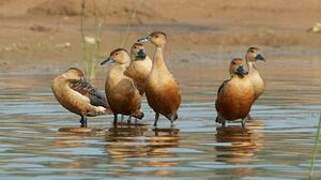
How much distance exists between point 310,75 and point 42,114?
732 cm

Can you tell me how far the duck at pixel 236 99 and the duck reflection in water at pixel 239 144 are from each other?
15 cm

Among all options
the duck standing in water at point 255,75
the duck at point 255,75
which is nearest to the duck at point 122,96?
the duck standing in water at point 255,75

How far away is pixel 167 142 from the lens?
12.9 metres

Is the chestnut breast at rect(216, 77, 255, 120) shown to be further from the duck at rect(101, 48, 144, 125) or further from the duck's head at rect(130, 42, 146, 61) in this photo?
the duck's head at rect(130, 42, 146, 61)

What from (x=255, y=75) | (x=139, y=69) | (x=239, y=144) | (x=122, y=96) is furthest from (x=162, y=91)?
(x=255, y=75)

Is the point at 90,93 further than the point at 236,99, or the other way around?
the point at 90,93

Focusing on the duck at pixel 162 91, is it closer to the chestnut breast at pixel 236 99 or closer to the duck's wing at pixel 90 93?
the chestnut breast at pixel 236 99

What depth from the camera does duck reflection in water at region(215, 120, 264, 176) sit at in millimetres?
11477

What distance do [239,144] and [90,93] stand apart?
285 cm

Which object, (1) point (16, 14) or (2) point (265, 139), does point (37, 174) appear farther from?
(1) point (16, 14)

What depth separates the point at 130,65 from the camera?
52.6ft

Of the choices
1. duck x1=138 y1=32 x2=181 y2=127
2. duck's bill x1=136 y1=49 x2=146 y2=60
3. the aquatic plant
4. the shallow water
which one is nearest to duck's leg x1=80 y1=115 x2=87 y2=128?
the shallow water

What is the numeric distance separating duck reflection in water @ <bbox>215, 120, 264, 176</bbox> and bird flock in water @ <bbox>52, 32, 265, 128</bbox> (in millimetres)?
206

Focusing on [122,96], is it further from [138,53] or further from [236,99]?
[138,53]
